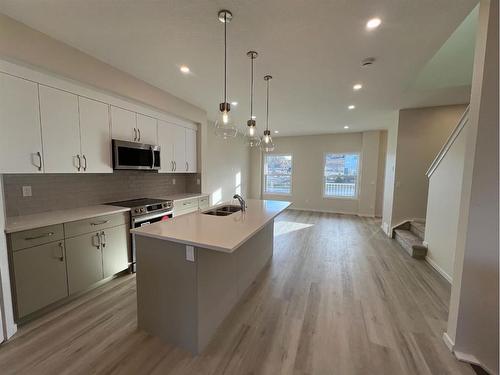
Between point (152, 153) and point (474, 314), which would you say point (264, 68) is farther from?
point (474, 314)

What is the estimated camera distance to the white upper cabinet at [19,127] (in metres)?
1.83

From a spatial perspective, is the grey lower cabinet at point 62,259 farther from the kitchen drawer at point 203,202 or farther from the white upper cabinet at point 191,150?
the white upper cabinet at point 191,150

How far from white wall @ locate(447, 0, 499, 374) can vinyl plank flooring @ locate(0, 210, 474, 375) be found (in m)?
0.22

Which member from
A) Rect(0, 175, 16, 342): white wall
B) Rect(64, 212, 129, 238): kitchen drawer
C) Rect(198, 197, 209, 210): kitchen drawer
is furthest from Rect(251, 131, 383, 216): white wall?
Rect(0, 175, 16, 342): white wall

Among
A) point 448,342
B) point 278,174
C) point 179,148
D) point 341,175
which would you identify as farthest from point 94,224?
point 341,175

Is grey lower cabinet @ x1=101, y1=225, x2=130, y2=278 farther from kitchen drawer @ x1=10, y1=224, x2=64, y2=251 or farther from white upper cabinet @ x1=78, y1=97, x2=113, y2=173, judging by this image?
white upper cabinet @ x1=78, y1=97, x2=113, y2=173

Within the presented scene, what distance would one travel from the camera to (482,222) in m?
1.53

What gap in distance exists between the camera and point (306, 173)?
7484 millimetres

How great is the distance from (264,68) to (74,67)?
2135mm

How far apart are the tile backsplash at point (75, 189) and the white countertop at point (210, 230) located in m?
Result: 1.56

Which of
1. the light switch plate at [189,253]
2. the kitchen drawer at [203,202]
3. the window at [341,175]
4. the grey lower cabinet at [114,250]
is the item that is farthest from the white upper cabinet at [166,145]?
the window at [341,175]

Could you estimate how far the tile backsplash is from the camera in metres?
2.20

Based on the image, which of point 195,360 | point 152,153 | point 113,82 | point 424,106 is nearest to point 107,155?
point 152,153

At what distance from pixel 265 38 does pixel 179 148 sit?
2.52 metres
